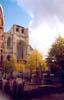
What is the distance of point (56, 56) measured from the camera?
3041 millimetres

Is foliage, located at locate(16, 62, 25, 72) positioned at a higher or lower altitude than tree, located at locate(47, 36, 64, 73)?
lower

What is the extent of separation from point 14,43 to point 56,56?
46 cm

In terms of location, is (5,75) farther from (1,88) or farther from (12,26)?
(12,26)

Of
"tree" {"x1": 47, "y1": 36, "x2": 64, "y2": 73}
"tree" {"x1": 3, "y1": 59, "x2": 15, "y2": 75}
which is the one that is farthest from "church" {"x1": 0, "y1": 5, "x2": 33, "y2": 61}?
"tree" {"x1": 47, "y1": 36, "x2": 64, "y2": 73}

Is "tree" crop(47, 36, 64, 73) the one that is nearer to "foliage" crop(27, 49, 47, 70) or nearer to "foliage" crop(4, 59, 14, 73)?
"foliage" crop(27, 49, 47, 70)

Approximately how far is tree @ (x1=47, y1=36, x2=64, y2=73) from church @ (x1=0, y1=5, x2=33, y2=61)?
244 mm

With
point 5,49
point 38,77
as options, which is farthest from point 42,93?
point 5,49

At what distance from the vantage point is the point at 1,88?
2762 millimetres

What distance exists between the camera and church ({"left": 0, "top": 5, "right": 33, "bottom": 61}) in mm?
2801

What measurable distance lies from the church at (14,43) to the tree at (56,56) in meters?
0.24

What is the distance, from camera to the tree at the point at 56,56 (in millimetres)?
2966

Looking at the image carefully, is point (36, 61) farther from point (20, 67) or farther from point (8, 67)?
point (8, 67)

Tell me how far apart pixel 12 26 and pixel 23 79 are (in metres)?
0.50

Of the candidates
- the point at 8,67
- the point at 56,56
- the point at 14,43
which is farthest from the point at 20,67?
the point at 56,56
